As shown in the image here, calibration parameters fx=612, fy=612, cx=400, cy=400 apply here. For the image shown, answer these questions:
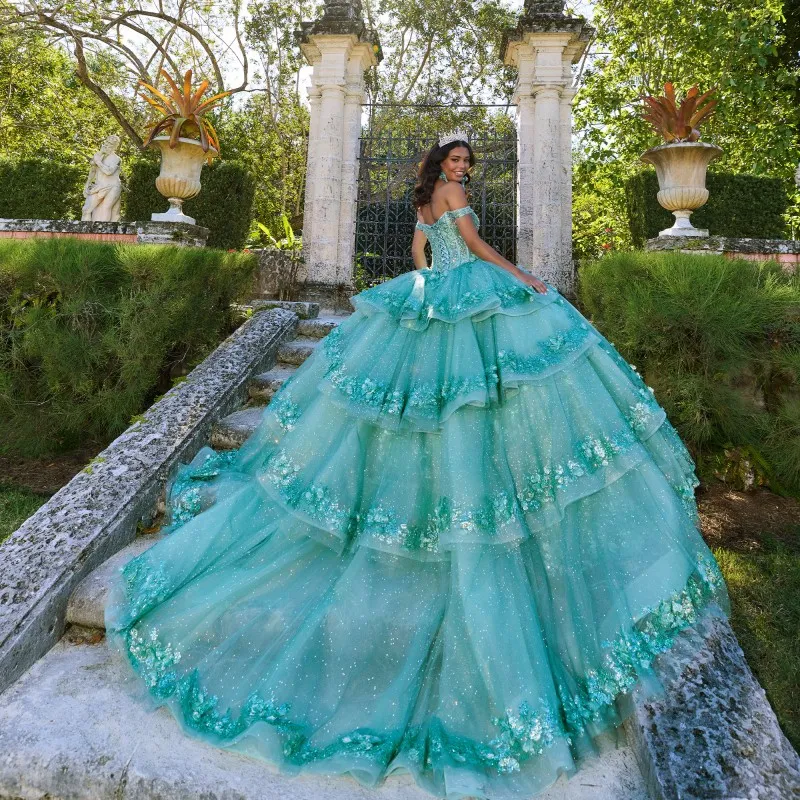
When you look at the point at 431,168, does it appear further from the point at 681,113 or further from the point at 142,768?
the point at 681,113

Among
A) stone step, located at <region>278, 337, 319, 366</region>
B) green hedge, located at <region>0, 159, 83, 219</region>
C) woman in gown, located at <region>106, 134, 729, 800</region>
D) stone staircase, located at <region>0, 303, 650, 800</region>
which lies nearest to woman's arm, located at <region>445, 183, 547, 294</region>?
woman in gown, located at <region>106, 134, 729, 800</region>

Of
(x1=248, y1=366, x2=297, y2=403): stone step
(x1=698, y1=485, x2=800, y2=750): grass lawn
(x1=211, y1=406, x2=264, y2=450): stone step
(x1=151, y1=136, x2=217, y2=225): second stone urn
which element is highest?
(x1=151, y1=136, x2=217, y2=225): second stone urn

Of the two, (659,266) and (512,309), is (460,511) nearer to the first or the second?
(512,309)

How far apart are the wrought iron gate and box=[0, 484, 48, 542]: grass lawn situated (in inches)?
172

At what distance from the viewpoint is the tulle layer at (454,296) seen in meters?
2.46

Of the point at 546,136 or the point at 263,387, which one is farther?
the point at 546,136

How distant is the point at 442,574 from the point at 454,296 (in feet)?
3.84

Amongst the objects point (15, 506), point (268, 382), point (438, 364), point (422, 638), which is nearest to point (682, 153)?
point (268, 382)

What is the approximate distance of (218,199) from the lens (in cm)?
793

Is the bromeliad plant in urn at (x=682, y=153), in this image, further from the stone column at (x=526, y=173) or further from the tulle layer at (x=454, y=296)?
the tulle layer at (x=454, y=296)

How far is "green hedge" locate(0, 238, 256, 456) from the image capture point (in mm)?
3676

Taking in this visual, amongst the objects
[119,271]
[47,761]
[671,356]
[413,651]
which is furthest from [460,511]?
[119,271]

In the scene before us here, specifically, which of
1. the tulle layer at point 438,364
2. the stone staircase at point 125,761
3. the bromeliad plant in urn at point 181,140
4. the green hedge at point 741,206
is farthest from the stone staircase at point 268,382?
the green hedge at point 741,206

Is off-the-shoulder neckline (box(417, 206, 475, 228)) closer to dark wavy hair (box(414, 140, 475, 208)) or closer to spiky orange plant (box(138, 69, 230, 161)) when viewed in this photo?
dark wavy hair (box(414, 140, 475, 208))
